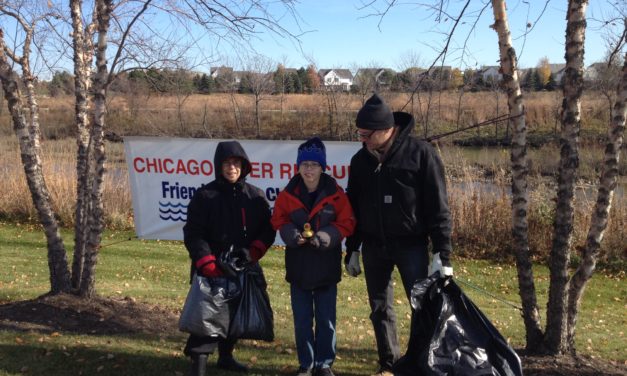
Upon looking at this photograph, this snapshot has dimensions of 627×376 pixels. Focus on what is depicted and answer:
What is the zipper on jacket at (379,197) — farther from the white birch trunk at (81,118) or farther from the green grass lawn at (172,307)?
the white birch trunk at (81,118)

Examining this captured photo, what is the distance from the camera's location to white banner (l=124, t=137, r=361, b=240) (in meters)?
7.53

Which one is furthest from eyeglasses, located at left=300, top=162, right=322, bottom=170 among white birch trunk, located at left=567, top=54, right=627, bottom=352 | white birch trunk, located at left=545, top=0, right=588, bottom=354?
white birch trunk, located at left=567, top=54, right=627, bottom=352

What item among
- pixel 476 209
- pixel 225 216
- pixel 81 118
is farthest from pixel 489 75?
pixel 225 216

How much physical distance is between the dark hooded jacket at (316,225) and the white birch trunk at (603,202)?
176 cm

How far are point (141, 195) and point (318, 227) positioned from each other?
4777 millimetres

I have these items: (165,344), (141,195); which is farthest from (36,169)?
(141,195)

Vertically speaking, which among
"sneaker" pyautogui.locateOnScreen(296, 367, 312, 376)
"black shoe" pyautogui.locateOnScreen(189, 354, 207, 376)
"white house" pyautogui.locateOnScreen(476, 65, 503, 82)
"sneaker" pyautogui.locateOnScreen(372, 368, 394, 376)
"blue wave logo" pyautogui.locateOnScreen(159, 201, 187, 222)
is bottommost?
"sneaker" pyautogui.locateOnScreen(372, 368, 394, 376)

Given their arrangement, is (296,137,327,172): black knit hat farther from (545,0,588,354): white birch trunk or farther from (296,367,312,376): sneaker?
(545,0,588,354): white birch trunk

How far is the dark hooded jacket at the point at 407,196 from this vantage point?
12.3ft

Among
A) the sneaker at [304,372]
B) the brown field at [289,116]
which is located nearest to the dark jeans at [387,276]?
the sneaker at [304,372]

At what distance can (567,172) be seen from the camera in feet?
13.6

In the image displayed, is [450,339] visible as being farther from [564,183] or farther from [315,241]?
[564,183]

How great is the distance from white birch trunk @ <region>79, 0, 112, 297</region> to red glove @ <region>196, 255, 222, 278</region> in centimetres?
196

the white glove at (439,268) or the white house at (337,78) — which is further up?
the white house at (337,78)
